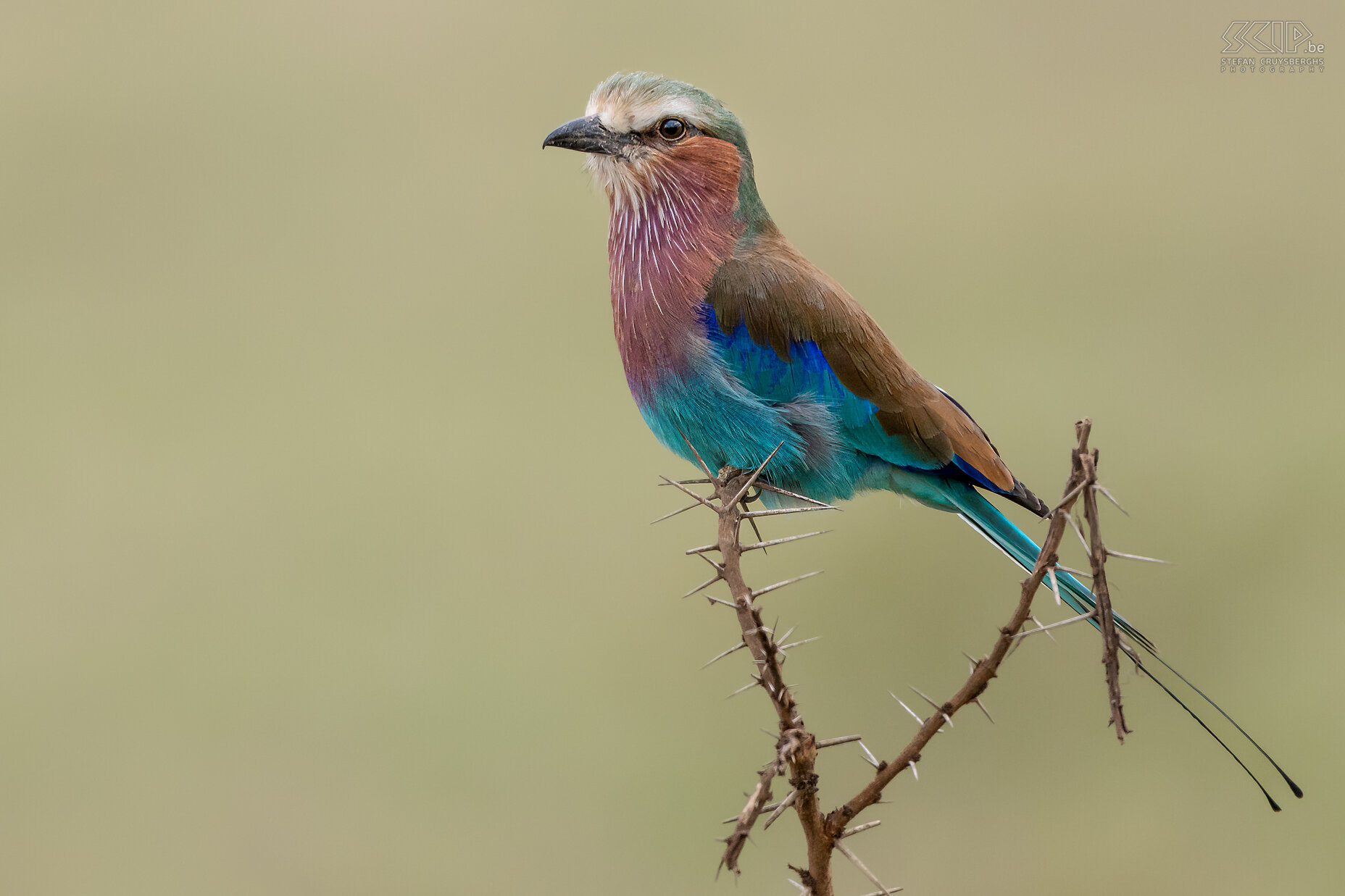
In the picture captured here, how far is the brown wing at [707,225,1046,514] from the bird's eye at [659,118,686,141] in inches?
10.7

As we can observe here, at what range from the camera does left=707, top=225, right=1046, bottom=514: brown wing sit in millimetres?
2197

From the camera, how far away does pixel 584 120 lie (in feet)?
7.20

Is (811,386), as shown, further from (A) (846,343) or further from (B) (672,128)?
(B) (672,128)

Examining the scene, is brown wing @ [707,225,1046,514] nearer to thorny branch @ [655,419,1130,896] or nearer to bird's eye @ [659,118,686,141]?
bird's eye @ [659,118,686,141]

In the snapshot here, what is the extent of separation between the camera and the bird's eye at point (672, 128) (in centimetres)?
224

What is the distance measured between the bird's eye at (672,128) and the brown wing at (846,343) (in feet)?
0.89

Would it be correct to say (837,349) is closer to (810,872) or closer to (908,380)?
(908,380)

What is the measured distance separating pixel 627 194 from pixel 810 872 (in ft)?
4.64

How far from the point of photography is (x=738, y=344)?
7.22 feet

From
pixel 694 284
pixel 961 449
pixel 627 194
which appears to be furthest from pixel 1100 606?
pixel 627 194

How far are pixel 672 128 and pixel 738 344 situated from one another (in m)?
0.47

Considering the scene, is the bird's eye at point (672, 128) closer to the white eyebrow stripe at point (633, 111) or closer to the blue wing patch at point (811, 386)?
the white eyebrow stripe at point (633, 111)

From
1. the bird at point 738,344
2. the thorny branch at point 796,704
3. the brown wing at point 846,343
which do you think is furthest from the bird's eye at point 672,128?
the thorny branch at point 796,704

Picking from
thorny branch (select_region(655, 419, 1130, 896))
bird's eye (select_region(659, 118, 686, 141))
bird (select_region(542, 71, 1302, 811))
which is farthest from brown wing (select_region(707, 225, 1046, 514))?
thorny branch (select_region(655, 419, 1130, 896))
